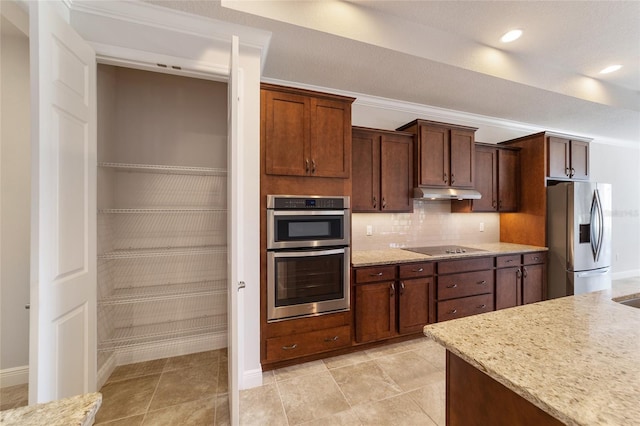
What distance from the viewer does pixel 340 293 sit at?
93.2 inches

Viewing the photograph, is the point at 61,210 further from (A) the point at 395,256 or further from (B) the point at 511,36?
(B) the point at 511,36

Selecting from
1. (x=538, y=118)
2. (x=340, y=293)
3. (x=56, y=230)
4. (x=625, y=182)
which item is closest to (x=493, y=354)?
(x=340, y=293)

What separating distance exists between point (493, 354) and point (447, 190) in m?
2.59

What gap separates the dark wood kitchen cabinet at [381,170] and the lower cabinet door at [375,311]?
0.82m

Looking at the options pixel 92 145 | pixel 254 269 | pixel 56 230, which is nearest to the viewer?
pixel 56 230

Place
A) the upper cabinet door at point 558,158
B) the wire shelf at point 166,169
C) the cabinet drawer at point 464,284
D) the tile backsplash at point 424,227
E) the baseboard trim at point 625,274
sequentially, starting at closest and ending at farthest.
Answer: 1. the wire shelf at point 166,169
2. the cabinet drawer at point 464,284
3. the tile backsplash at point 424,227
4. the upper cabinet door at point 558,158
5. the baseboard trim at point 625,274

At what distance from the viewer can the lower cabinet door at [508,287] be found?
306cm

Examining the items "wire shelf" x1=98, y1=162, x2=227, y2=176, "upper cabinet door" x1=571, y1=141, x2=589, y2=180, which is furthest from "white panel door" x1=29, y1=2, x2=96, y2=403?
"upper cabinet door" x1=571, y1=141, x2=589, y2=180

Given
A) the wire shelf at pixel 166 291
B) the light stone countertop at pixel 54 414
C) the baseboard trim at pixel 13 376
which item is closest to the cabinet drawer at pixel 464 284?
the wire shelf at pixel 166 291

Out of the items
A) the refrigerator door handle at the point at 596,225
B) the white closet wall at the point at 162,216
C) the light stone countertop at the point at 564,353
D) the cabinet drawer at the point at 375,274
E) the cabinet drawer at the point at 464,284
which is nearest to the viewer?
the light stone countertop at the point at 564,353

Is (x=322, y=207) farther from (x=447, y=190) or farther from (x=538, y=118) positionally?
(x=538, y=118)

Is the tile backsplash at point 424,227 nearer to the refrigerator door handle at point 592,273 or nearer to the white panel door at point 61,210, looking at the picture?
the refrigerator door handle at point 592,273

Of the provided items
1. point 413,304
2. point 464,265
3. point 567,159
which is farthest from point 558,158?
point 413,304

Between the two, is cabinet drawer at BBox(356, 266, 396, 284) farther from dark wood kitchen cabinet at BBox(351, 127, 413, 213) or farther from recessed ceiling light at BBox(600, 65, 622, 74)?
recessed ceiling light at BBox(600, 65, 622, 74)
